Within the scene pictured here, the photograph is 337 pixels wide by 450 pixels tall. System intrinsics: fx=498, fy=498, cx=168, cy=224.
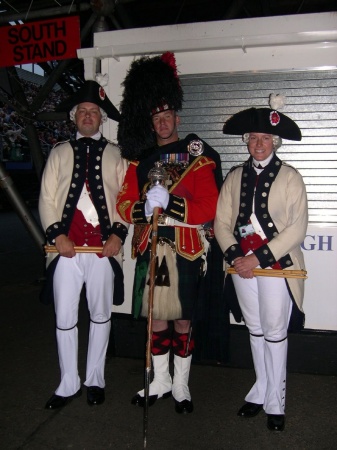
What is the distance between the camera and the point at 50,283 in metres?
3.38

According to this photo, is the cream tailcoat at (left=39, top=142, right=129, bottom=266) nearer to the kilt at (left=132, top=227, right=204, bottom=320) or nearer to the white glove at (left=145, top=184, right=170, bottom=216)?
the kilt at (left=132, top=227, right=204, bottom=320)

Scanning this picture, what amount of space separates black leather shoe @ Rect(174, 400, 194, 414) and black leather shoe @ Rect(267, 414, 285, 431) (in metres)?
0.52

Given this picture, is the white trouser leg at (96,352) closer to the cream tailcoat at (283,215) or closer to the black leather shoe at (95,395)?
the black leather shoe at (95,395)

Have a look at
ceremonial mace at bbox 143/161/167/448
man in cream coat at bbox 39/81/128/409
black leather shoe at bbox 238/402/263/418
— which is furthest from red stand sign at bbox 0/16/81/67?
black leather shoe at bbox 238/402/263/418

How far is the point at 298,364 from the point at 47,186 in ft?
7.55

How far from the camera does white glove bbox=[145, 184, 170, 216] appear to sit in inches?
118

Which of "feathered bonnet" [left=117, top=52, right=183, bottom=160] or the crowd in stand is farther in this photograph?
the crowd in stand

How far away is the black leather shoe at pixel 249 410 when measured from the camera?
323 centimetres

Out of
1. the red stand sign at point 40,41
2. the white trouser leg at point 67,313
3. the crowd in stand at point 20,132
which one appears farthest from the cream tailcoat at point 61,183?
the crowd in stand at point 20,132

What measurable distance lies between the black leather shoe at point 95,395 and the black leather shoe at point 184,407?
1.73ft

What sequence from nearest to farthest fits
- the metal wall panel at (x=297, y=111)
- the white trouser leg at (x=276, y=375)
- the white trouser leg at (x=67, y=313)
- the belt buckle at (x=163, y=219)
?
the white trouser leg at (x=276, y=375) < the belt buckle at (x=163, y=219) < the white trouser leg at (x=67, y=313) < the metal wall panel at (x=297, y=111)

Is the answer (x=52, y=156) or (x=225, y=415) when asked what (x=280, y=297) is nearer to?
(x=225, y=415)

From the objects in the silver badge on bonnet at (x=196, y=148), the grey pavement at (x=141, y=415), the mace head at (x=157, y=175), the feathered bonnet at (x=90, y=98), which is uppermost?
the feathered bonnet at (x=90, y=98)

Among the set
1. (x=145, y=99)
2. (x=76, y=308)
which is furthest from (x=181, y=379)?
(x=145, y=99)
